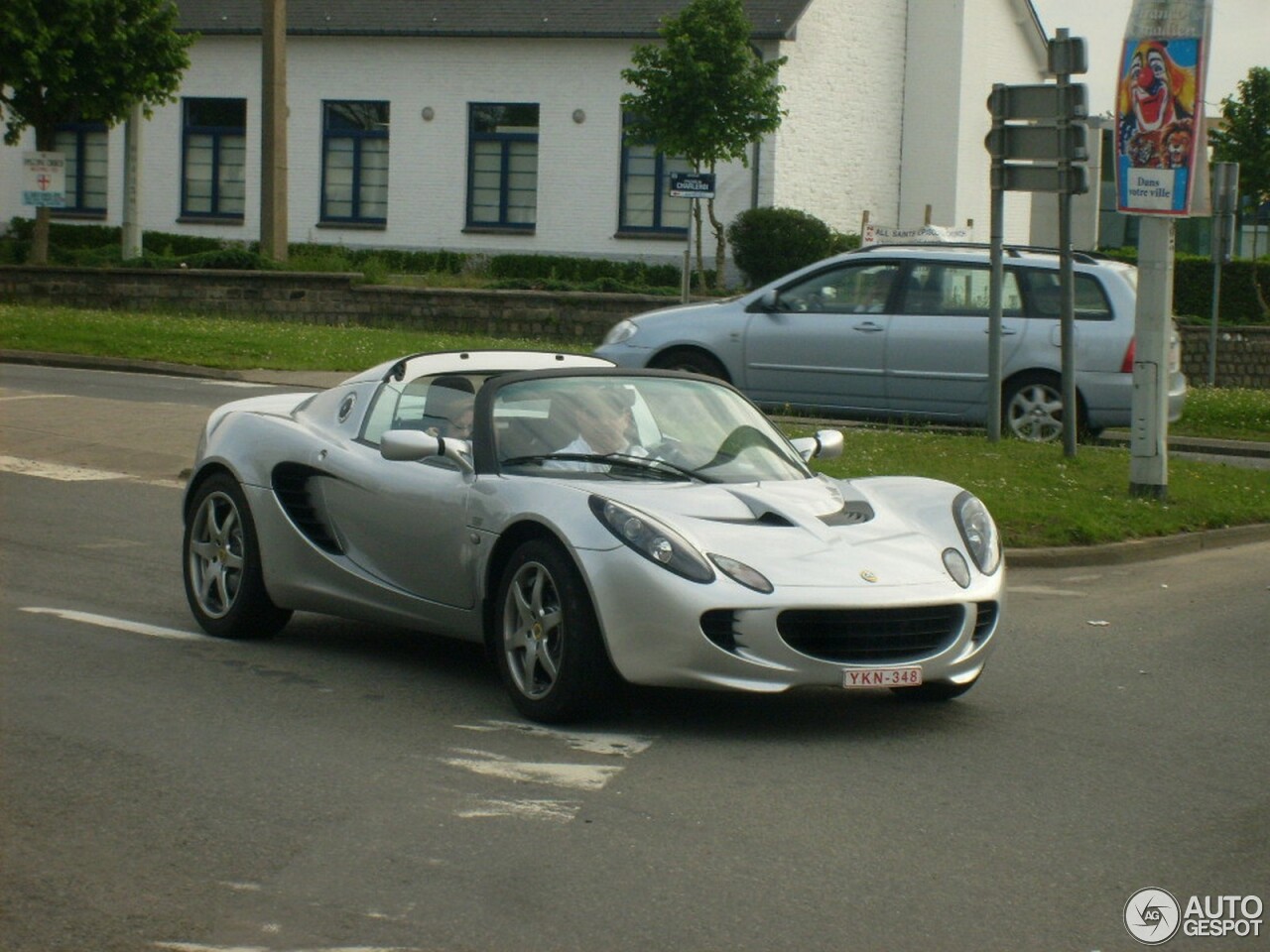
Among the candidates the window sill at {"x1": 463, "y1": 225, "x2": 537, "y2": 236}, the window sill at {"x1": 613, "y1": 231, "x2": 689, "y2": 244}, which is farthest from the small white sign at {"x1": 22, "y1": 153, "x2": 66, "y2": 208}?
the window sill at {"x1": 613, "y1": 231, "x2": 689, "y2": 244}

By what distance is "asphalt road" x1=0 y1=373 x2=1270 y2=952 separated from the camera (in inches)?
185

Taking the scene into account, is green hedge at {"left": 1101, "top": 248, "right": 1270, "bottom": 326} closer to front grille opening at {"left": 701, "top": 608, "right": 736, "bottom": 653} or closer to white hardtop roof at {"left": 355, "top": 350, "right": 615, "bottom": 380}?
white hardtop roof at {"left": 355, "top": 350, "right": 615, "bottom": 380}

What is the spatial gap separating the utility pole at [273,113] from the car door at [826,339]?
1457 cm

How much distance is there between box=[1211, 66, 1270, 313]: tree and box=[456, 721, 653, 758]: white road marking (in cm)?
4439

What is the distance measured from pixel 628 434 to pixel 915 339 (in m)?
10.2

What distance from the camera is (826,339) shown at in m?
17.5

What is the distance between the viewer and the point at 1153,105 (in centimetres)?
1333

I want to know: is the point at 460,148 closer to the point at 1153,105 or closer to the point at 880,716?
the point at 1153,105

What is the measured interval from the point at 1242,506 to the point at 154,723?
9301 mm

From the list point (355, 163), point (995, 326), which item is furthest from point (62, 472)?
point (355, 163)

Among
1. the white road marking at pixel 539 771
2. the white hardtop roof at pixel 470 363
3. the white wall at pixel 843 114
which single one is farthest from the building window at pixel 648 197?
the white road marking at pixel 539 771

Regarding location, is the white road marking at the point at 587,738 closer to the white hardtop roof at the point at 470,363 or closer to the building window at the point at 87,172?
the white hardtop roof at the point at 470,363

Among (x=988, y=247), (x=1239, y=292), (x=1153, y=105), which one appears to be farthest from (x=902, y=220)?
(x=1153, y=105)
